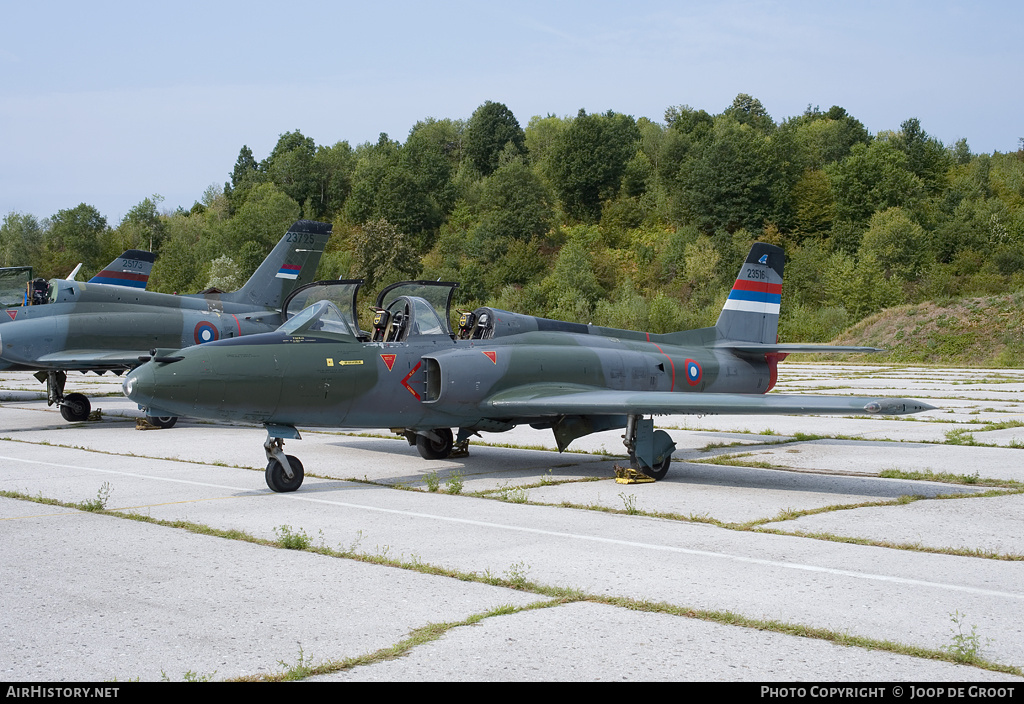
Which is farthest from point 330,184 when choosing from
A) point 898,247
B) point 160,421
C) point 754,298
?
point 754,298

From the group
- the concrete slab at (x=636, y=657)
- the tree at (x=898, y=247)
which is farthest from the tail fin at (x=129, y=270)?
the tree at (x=898, y=247)

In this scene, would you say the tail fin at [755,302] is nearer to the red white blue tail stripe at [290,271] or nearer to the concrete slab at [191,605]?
the concrete slab at [191,605]

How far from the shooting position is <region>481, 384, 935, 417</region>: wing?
8391mm

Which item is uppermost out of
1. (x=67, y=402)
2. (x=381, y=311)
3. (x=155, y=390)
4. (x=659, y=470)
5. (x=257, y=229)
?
(x=257, y=229)

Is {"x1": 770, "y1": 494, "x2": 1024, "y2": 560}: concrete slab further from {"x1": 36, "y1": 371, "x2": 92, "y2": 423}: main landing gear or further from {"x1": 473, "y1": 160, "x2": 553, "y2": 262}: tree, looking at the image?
{"x1": 473, "y1": 160, "x2": 553, "y2": 262}: tree

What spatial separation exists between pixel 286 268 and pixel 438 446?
11.1 m

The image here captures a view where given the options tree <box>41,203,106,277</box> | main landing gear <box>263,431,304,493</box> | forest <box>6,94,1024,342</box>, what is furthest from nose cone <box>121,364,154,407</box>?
tree <box>41,203,106,277</box>

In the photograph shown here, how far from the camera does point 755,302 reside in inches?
559

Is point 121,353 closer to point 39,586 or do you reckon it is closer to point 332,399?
point 332,399

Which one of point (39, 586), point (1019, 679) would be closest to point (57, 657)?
point (39, 586)

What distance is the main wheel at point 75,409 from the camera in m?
17.1

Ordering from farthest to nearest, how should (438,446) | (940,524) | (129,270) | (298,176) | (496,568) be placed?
1. (298,176)
2. (129,270)
3. (438,446)
4. (940,524)
5. (496,568)

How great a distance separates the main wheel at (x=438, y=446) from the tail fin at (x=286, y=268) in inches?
395

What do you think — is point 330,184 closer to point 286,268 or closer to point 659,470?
point 286,268
